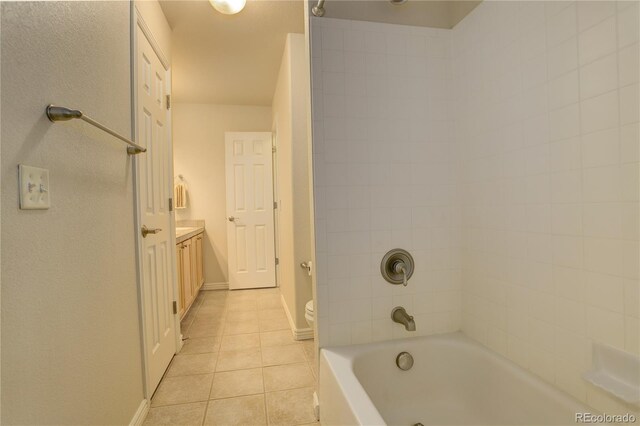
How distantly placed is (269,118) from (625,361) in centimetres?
420

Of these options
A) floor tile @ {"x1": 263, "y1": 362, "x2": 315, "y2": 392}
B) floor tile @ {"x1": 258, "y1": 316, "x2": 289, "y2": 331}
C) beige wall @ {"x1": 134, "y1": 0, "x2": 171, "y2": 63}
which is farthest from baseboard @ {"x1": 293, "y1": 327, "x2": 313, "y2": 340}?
beige wall @ {"x1": 134, "y1": 0, "x2": 171, "y2": 63}

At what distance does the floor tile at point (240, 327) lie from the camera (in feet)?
8.48

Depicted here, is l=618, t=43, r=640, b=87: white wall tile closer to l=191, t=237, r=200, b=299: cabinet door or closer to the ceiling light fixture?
the ceiling light fixture

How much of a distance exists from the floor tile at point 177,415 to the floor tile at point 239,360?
37cm

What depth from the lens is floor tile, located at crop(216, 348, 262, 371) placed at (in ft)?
6.60

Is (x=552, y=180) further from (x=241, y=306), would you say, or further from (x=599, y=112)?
(x=241, y=306)

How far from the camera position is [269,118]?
427cm

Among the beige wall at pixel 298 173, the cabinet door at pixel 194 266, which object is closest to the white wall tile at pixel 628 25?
the beige wall at pixel 298 173

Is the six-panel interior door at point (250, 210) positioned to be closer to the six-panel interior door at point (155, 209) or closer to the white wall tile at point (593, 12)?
the six-panel interior door at point (155, 209)

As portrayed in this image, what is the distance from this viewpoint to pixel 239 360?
6.87ft

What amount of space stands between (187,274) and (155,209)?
1302mm

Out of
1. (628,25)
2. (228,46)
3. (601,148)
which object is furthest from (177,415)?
(228,46)

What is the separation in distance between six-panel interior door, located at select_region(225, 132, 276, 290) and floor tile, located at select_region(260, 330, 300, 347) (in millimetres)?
1500

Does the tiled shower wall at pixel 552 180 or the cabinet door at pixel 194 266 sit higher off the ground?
the tiled shower wall at pixel 552 180
